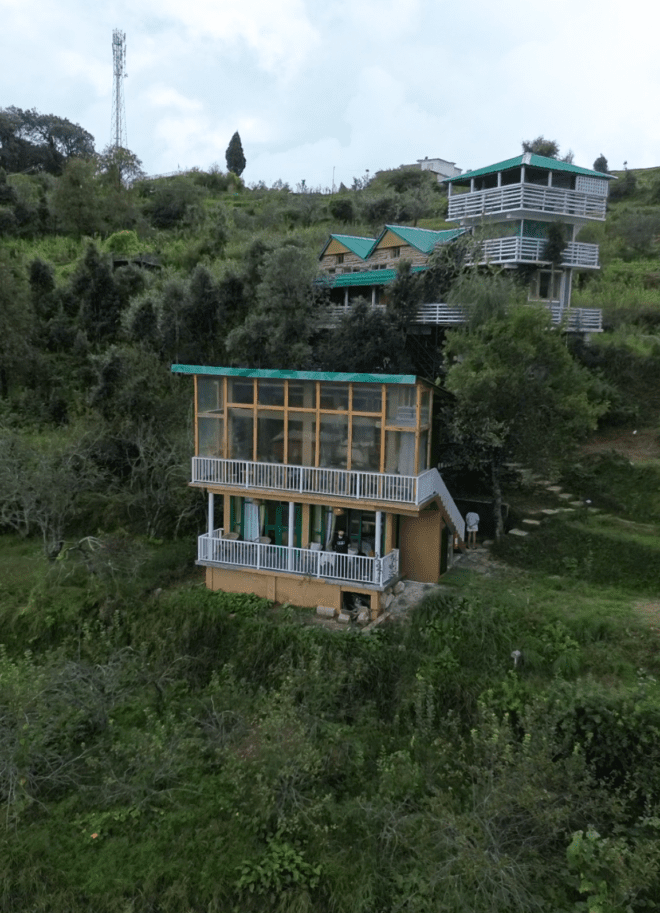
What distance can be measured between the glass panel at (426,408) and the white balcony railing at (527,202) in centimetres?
1211

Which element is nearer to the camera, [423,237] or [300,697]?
[300,697]

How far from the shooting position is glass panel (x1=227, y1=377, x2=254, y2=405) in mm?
14148

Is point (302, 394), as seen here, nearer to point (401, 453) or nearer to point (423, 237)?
point (401, 453)

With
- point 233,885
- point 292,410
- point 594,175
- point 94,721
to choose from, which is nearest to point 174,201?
point 594,175

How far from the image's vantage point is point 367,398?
13.3 meters

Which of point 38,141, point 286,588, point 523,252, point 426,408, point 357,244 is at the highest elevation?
point 38,141

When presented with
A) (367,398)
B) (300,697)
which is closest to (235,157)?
(367,398)

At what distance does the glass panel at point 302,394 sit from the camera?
13633 mm

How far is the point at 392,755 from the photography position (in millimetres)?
10148

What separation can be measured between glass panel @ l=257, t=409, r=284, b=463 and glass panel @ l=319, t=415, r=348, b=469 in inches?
37.9

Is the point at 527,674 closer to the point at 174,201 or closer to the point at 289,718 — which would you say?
the point at 289,718

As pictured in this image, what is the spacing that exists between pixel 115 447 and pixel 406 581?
33.5 ft

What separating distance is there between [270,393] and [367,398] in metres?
2.19

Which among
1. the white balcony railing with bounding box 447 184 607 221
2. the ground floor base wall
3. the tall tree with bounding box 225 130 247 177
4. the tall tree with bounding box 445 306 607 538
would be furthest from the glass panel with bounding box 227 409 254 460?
the tall tree with bounding box 225 130 247 177
